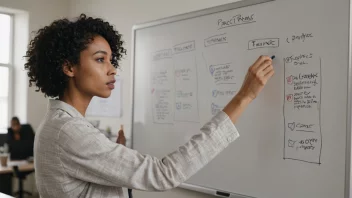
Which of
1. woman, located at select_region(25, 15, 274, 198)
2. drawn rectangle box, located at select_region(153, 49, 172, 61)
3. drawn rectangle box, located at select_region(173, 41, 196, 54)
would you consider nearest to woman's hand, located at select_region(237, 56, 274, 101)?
woman, located at select_region(25, 15, 274, 198)

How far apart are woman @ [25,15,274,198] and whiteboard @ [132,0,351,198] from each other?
0.57 meters

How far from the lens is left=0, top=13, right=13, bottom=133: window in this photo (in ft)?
16.0

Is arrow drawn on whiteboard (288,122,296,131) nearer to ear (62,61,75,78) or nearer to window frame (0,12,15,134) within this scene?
ear (62,61,75,78)

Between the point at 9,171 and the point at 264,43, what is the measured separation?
3104 mm

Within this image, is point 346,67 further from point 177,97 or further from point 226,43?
point 177,97

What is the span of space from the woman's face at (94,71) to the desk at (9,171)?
3010 millimetres

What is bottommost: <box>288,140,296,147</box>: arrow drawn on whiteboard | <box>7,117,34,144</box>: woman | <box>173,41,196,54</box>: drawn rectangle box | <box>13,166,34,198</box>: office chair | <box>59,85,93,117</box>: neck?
<box>13,166,34,198</box>: office chair

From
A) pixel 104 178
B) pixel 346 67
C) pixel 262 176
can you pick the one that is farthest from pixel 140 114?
pixel 104 178

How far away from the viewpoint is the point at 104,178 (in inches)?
42.4

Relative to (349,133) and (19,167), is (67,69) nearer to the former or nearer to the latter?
(349,133)

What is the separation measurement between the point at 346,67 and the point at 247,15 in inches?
26.3

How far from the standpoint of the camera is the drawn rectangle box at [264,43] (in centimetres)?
198

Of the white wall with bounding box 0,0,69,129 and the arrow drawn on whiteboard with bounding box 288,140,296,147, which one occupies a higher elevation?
the white wall with bounding box 0,0,69,129

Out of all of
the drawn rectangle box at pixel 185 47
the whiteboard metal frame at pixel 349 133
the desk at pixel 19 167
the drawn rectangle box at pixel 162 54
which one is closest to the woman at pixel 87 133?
the whiteboard metal frame at pixel 349 133
